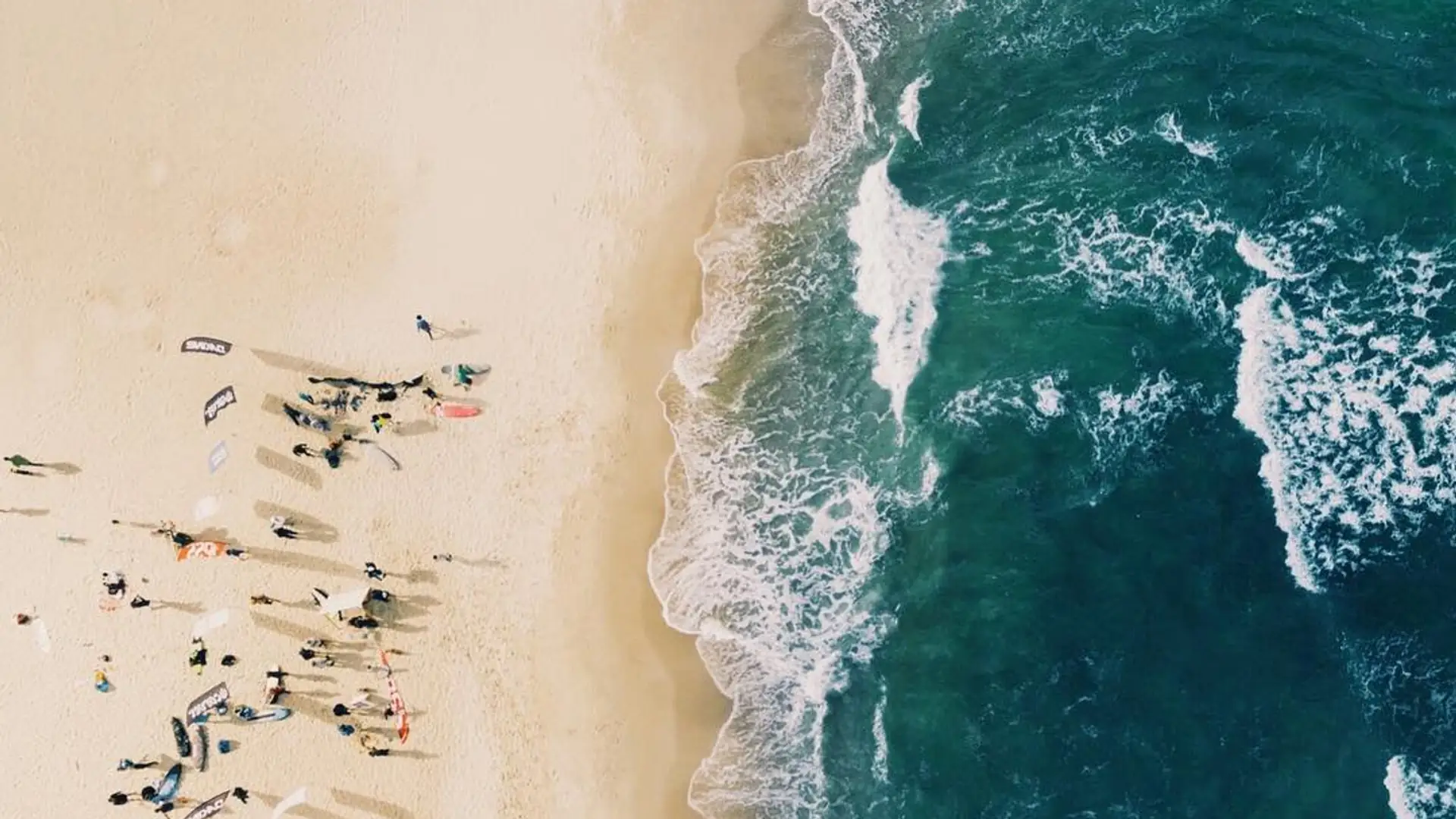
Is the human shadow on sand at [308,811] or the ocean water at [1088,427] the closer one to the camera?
the ocean water at [1088,427]

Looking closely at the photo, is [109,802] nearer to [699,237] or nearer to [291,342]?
[291,342]

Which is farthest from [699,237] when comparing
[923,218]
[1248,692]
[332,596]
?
[1248,692]

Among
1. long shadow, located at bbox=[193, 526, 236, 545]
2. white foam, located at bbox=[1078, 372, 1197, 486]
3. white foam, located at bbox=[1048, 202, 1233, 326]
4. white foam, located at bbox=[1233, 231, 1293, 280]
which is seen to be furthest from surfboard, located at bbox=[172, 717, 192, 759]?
white foam, located at bbox=[1233, 231, 1293, 280]

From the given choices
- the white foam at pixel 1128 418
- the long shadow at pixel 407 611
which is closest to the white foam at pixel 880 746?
the white foam at pixel 1128 418

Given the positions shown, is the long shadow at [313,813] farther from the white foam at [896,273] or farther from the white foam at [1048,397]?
the white foam at [1048,397]

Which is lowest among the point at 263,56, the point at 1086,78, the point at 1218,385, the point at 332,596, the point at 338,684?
the point at 338,684

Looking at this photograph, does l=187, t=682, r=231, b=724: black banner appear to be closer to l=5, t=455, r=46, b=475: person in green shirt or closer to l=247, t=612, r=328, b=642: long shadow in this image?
l=247, t=612, r=328, b=642: long shadow
